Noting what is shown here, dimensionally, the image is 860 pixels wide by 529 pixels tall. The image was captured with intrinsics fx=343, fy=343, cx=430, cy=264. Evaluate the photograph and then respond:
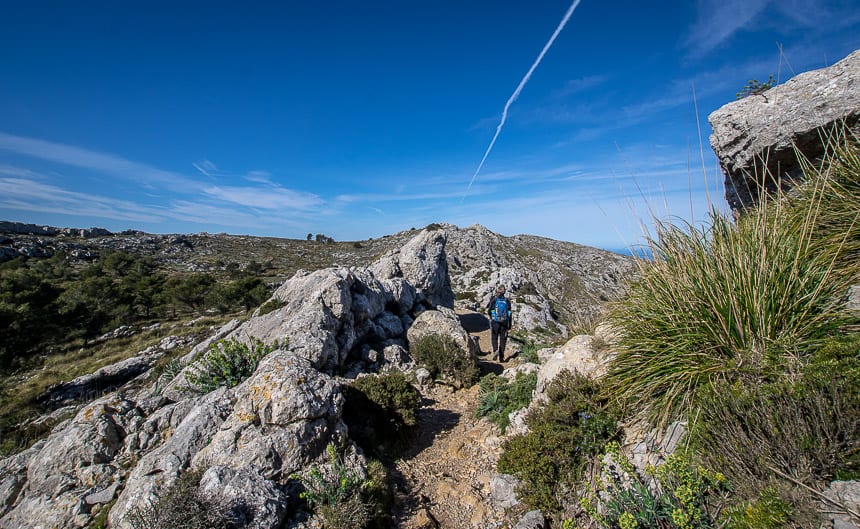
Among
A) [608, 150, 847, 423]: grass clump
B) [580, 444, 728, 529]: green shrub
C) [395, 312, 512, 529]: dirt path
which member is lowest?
[395, 312, 512, 529]: dirt path

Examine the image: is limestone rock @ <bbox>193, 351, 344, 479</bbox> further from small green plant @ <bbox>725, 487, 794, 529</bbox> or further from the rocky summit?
small green plant @ <bbox>725, 487, 794, 529</bbox>

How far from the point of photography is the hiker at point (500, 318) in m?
10.6

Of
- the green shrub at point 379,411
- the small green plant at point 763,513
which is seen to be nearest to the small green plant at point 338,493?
the green shrub at point 379,411

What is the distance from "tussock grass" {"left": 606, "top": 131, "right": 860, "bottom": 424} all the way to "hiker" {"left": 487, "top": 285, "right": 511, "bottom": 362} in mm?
6238

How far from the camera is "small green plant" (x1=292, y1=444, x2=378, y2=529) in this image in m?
3.89

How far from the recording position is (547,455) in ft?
13.9

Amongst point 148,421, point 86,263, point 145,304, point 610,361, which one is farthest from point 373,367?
point 86,263

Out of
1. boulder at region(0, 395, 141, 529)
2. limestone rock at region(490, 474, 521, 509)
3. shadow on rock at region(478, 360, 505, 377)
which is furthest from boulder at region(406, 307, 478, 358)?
boulder at region(0, 395, 141, 529)

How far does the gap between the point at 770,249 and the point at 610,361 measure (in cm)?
208

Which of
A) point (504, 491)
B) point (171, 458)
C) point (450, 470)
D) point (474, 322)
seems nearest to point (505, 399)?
point (450, 470)

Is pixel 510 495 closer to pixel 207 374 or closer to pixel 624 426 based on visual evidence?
pixel 624 426

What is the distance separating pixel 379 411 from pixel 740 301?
545 centimetres

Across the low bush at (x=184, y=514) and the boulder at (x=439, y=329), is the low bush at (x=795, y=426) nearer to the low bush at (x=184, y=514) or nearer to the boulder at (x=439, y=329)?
the low bush at (x=184, y=514)

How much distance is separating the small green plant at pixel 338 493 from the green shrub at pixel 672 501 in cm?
256
